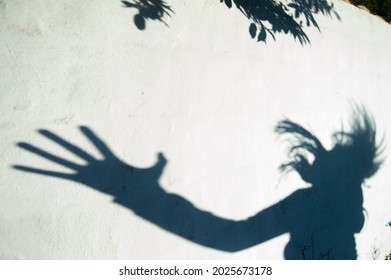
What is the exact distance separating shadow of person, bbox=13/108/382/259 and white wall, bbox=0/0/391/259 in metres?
0.09

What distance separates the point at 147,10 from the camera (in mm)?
2834

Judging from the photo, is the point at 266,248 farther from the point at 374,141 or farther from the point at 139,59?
the point at 374,141

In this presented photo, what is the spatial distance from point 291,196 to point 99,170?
2.53 m

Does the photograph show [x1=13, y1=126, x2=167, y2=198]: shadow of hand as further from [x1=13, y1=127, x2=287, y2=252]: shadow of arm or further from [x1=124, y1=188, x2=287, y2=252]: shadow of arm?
[x1=124, y1=188, x2=287, y2=252]: shadow of arm

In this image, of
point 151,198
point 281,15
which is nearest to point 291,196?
point 151,198

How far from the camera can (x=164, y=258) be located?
265 cm

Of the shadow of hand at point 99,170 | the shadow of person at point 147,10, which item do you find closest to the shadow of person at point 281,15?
the shadow of person at point 147,10

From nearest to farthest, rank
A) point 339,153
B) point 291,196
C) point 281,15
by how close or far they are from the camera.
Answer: point 291,196 → point 281,15 → point 339,153

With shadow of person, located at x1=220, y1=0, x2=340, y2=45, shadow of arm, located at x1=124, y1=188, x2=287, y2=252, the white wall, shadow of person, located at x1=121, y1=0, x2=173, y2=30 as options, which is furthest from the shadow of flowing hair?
shadow of person, located at x1=121, y1=0, x2=173, y2=30

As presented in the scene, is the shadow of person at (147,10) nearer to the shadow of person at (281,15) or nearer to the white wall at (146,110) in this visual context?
the white wall at (146,110)

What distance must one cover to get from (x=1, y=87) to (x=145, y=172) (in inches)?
55.5

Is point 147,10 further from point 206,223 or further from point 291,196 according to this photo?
point 291,196

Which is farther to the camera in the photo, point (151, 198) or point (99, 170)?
point (151, 198)

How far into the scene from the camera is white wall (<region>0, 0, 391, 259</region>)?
2.16 metres
